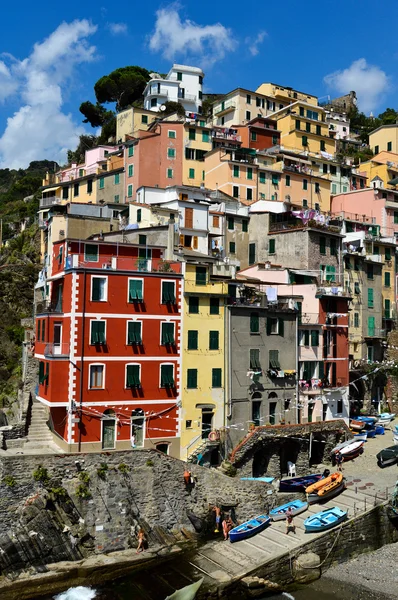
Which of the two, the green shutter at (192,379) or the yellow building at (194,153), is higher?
the yellow building at (194,153)

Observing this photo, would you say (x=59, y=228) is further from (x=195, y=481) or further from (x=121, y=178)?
(x=195, y=481)

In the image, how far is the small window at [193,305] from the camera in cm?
4116

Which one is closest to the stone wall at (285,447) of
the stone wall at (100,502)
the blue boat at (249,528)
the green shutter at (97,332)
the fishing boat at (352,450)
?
the fishing boat at (352,450)

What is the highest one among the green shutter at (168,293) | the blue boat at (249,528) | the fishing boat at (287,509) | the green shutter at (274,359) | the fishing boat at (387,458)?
the green shutter at (168,293)

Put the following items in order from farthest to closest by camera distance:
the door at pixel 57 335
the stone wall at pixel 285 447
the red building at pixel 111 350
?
the stone wall at pixel 285 447 → the door at pixel 57 335 → the red building at pixel 111 350

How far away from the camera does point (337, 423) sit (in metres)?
45.8

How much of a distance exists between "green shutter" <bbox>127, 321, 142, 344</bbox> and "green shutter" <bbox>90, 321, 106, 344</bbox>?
1.82 metres

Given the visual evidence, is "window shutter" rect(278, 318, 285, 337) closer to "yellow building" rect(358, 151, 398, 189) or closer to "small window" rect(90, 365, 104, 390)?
"small window" rect(90, 365, 104, 390)

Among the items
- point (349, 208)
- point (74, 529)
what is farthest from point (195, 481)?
point (349, 208)

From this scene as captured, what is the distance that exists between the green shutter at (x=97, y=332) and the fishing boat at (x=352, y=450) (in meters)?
20.7

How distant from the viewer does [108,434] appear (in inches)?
1476

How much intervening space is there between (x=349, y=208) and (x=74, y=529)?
184ft

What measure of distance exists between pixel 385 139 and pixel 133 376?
7963 cm

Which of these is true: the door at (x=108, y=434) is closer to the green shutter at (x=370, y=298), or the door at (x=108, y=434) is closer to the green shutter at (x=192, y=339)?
the green shutter at (x=192, y=339)
